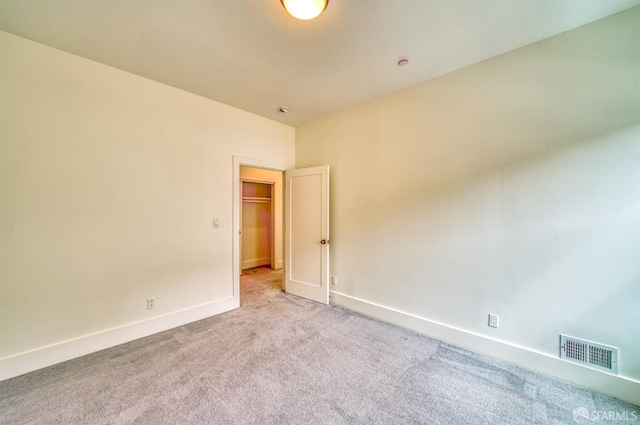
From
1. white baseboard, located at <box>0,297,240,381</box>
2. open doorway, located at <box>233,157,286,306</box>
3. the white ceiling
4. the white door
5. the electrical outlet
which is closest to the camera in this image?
the white ceiling

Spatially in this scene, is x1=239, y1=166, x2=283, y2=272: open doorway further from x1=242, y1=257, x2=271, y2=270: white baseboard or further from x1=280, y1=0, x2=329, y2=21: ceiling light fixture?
x1=280, y1=0, x2=329, y2=21: ceiling light fixture

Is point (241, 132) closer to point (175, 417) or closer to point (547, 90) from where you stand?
point (175, 417)

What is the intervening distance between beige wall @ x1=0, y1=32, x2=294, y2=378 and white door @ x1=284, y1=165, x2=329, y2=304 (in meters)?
1.07

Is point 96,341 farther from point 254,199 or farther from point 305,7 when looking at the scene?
point 254,199

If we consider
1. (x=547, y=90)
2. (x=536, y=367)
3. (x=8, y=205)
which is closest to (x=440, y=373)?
(x=536, y=367)

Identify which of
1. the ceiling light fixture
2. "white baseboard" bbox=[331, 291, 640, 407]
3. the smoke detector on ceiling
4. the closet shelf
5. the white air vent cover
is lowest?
"white baseboard" bbox=[331, 291, 640, 407]

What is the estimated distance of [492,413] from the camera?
1.56 m

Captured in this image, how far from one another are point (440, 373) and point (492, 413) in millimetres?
415

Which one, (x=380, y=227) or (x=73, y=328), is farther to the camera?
(x=380, y=227)

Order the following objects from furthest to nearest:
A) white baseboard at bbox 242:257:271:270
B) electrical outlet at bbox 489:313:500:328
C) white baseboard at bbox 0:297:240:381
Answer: white baseboard at bbox 242:257:271:270 → electrical outlet at bbox 489:313:500:328 → white baseboard at bbox 0:297:240:381

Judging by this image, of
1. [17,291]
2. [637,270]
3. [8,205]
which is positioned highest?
[8,205]

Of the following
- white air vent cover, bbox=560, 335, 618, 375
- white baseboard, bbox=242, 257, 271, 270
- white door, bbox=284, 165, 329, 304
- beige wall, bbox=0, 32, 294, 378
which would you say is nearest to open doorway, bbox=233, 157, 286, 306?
white baseboard, bbox=242, 257, 271, 270

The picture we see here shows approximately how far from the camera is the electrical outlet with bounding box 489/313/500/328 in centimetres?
216

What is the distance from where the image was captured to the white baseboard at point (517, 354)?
1685mm
